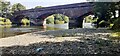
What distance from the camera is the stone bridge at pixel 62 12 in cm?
9244

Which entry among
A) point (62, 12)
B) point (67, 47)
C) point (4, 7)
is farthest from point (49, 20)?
point (67, 47)

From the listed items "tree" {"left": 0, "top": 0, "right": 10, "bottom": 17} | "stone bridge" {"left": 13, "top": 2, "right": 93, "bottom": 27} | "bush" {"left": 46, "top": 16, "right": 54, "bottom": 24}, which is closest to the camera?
"stone bridge" {"left": 13, "top": 2, "right": 93, "bottom": 27}

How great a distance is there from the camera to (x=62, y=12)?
3969 inches

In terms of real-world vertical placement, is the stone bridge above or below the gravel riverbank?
below

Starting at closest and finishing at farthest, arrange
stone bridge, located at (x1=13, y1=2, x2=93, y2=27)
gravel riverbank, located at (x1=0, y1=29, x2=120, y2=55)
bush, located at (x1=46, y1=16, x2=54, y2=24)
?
gravel riverbank, located at (x1=0, y1=29, x2=120, y2=55) < stone bridge, located at (x1=13, y1=2, x2=93, y2=27) < bush, located at (x1=46, y1=16, x2=54, y2=24)

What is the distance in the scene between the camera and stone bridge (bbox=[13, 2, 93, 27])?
92.4 metres

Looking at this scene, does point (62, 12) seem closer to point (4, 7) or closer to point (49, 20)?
point (4, 7)

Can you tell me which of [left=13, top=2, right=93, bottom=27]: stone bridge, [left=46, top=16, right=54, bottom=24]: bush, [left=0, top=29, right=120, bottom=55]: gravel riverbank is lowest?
[left=46, top=16, right=54, bottom=24]: bush

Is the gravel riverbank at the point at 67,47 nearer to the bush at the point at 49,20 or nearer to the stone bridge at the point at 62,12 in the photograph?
the stone bridge at the point at 62,12

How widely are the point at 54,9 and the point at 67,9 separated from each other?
6.80 metres

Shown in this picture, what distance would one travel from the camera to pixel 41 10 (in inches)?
4277

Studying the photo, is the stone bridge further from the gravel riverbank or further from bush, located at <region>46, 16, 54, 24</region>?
the gravel riverbank

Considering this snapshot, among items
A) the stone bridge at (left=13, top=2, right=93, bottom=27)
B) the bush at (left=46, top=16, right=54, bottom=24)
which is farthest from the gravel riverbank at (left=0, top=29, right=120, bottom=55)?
the bush at (left=46, top=16, right=54, bottom=24)

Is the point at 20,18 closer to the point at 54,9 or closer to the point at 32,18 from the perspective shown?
the point at 32,18
